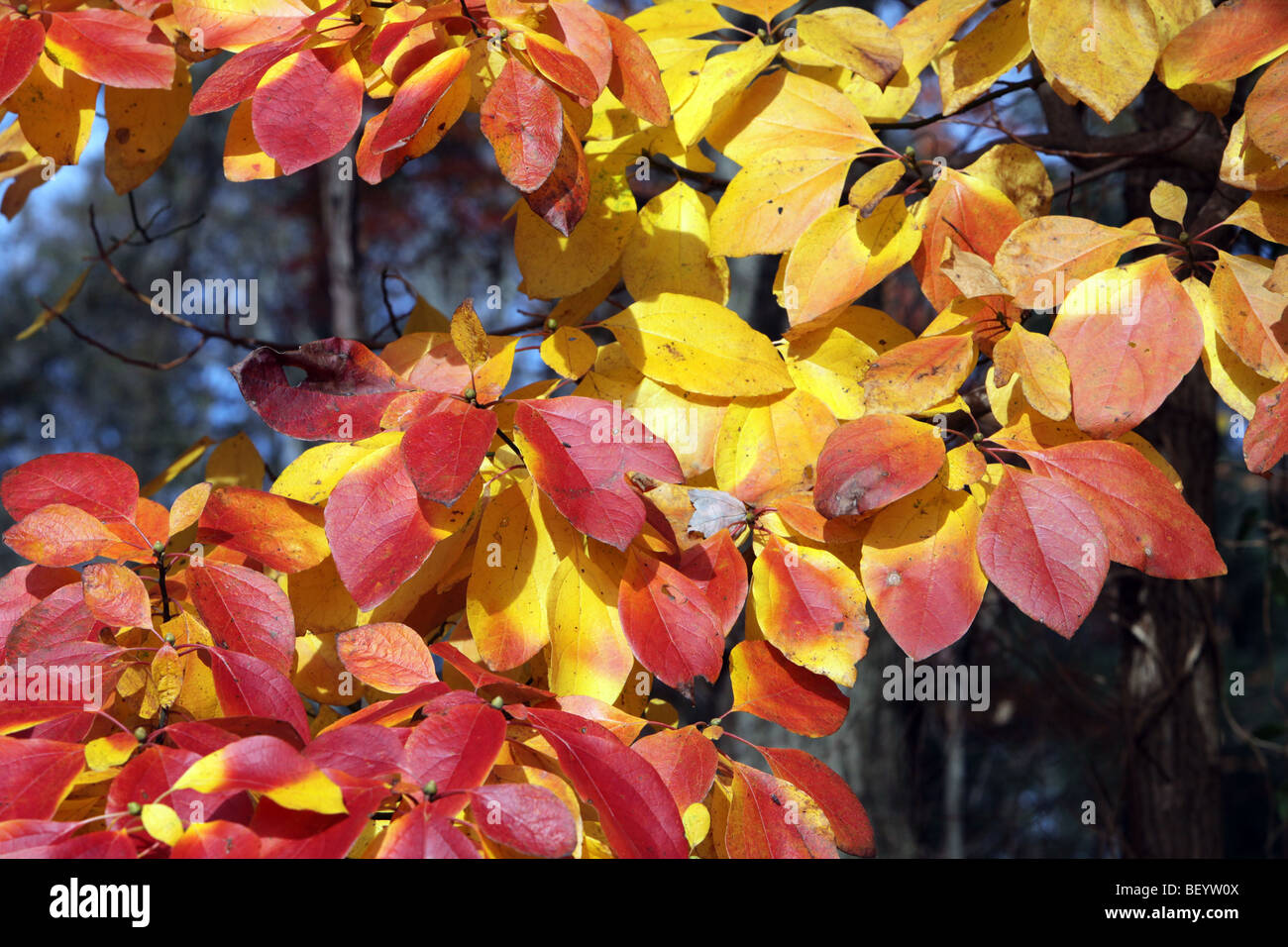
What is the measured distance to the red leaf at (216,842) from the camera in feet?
1.52

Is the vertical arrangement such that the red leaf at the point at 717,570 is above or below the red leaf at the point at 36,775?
above

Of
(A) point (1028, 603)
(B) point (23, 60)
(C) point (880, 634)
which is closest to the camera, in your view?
(A) point (1028, 603)

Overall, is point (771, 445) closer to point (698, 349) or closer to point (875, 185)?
point (698, 349)

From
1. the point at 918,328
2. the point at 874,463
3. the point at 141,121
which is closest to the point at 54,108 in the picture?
the point at 141,121

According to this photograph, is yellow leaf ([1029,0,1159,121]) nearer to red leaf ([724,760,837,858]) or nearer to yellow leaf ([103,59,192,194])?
red leaf ([724,760,837,858])

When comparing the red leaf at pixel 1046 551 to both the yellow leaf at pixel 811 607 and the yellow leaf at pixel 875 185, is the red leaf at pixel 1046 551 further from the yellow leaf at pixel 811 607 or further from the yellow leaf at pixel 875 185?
the yellow leaf at pixel 875 185

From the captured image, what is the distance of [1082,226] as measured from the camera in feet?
2.33

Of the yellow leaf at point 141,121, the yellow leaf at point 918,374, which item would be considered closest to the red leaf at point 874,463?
the yellow leaf at point 918,374

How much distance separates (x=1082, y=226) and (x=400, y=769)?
0.61 meters

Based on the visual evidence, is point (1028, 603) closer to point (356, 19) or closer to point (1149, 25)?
point (1149, 25)

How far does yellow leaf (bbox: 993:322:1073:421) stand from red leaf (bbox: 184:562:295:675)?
0.51 meters

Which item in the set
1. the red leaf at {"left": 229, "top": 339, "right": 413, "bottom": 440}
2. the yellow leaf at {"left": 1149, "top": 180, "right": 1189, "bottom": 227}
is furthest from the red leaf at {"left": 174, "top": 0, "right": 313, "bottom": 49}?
the yellow leaf at {"left": 1149, "top": 180, "right": 1189, "bottom": 227}

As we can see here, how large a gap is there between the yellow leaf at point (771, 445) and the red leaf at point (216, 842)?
392 millimetres
